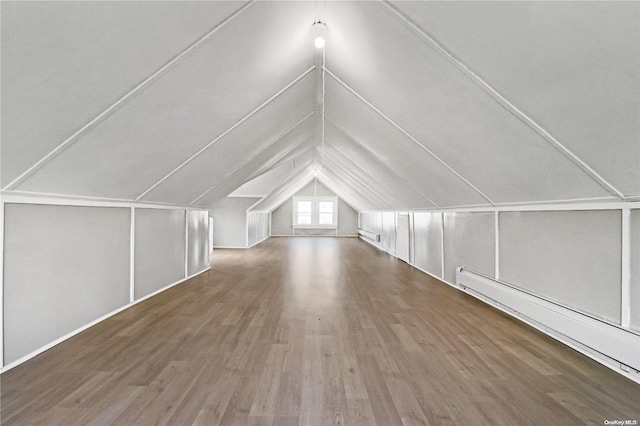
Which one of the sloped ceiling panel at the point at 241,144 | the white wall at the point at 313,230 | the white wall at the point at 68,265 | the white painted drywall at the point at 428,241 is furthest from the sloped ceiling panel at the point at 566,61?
the white wall at the point at 313,230

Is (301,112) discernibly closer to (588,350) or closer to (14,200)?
(14,200)

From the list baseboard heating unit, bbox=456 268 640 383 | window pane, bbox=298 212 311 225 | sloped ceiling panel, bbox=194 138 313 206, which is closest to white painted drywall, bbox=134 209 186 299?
sloped ceiling panel, bbox=194 138 313 206

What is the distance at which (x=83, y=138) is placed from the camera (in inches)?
91.2

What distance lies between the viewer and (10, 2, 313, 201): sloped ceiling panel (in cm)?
238

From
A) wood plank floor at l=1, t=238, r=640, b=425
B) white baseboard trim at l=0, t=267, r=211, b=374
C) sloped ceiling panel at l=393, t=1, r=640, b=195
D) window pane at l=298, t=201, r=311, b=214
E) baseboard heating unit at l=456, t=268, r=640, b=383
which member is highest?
sloped ceiling panel at l=393, t=1, r=640, b=195

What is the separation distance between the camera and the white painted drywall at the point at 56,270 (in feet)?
7.97

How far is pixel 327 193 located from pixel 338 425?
15.1m

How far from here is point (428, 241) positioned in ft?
20.9

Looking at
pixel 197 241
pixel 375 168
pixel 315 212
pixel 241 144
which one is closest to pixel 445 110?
pixel 241 144

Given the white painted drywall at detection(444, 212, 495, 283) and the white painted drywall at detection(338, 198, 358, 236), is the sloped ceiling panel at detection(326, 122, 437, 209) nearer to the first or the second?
the white painted drywall at detection(444, 212, 495, 283)

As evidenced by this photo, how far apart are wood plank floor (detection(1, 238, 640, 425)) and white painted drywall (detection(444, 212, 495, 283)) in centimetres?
71

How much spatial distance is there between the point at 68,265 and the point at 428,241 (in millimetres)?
5594

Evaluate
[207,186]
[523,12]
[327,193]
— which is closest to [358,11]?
[523,12]

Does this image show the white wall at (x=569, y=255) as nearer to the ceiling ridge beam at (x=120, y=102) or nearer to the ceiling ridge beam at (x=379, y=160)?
the ceiling ridge beam at (x=379, y=160)
